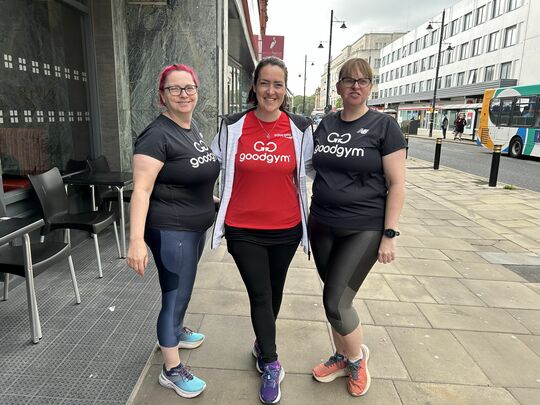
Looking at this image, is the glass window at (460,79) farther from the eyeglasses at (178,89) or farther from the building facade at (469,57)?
the eyeglasses at (178,89)

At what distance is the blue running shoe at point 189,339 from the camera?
112 inches

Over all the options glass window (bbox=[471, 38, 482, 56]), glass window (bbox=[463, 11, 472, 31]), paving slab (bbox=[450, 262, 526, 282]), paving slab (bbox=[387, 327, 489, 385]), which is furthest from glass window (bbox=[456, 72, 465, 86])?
paving slab (bbox=[387, 327, 489, 385])

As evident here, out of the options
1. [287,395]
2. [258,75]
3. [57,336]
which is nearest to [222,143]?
[258,75]

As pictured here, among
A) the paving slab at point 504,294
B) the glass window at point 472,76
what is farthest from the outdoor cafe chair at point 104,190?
the glass window at point 472,76

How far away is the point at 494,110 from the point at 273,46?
32.7 feet

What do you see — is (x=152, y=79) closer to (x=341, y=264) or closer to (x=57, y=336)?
(x=57, y=336)

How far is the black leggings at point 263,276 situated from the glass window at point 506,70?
3809 centimetres

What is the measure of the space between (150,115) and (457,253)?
177 inches

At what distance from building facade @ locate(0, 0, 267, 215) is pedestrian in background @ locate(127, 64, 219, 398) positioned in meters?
2.33

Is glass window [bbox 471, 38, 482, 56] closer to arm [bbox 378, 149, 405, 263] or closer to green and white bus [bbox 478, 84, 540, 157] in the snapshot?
green and white bus [bbox 478, 84, 540, 157]

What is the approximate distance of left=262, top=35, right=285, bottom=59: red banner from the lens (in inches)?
639

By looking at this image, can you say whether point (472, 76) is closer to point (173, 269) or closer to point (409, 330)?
point (409, 330)

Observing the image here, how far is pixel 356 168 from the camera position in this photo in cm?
217

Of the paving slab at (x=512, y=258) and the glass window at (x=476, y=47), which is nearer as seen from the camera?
the paving slab at (x=512, y=258)
